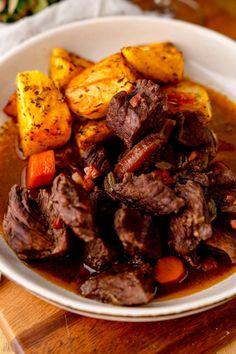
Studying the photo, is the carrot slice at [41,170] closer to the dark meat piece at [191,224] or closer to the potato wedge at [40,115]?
the potato wedge at [40,115]

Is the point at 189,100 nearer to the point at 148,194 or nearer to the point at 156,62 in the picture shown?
the point at 156,62

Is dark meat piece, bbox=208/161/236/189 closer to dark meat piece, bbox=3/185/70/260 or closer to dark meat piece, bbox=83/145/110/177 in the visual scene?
dark meat piece, bbox=83/145/110/177

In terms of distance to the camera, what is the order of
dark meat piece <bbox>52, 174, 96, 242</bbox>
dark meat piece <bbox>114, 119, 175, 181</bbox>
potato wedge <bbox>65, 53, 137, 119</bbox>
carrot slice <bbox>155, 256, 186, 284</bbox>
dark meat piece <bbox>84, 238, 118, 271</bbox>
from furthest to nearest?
1. potato wedge <bbox>65, 53, 137, 119</bbox>
2. dark meat piece <bbox>114, 119, 175, 181</bbox>
3. carrot slice <bbox>155, 256, 186, 284</bbox>
4. dark meat piece <bbox>84, 238, 118, 271</bbox>
5. dark meat piece <bbox>52, 174, 96, 242</bbox>

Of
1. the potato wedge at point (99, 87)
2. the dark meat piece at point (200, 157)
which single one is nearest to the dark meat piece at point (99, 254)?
the dark meat piece at point (200, 157)

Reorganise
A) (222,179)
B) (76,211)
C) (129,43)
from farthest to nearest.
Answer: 1. (129,43)
2. (222,179)
3. (76,211)

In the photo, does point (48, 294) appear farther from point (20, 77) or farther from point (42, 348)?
point (20, 77)

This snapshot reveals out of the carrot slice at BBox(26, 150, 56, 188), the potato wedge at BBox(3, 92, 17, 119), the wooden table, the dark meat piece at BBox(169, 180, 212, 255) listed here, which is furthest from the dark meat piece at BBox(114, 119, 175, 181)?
the potato wedge at BBox(3, 92, 17, 119)

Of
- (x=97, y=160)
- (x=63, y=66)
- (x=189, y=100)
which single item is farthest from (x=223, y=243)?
(x=63, y=66)
